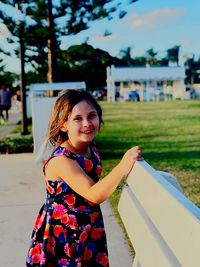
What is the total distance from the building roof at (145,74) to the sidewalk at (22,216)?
166 ft

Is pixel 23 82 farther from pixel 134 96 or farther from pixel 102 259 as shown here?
pixel 134 96

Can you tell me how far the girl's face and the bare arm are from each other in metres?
0.12

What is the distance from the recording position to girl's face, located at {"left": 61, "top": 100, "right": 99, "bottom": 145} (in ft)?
7.63

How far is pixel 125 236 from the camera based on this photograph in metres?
4.24

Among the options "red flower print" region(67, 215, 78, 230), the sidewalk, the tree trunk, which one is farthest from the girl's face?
the tree trunk

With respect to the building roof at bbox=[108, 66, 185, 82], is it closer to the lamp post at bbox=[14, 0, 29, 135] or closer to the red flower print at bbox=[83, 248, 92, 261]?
the lamp post at bbox=[14, 0, 29, 135]

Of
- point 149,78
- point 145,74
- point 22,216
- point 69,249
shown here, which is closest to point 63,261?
point 69,249

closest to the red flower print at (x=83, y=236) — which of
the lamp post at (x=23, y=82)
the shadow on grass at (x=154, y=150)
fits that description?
the shadow on grass at (x=154, y=150)

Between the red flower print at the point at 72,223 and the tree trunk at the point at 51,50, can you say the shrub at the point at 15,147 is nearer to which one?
the tree trunk at the point at 51,50

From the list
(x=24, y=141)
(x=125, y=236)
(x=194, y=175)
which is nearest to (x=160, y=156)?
(x=194, y=175)

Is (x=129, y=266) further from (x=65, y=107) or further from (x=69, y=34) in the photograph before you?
(x=69, y=34)

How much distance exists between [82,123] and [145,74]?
2277 inches

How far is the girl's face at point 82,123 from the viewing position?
7.63 ft

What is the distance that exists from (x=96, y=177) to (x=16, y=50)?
1601cm
